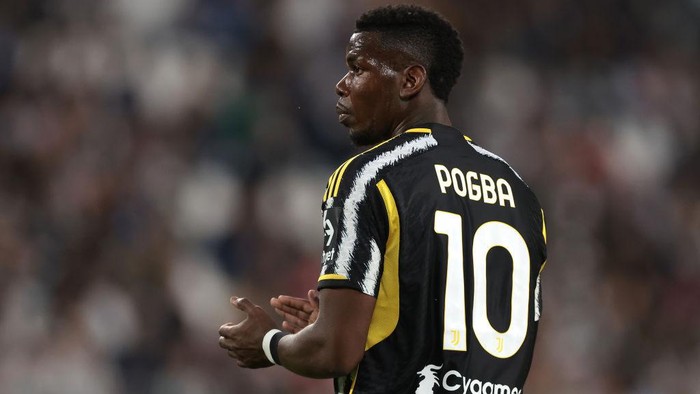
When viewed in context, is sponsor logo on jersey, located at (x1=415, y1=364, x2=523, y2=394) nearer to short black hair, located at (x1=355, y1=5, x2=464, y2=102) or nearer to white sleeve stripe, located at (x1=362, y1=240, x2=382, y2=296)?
white sleeve stripe, located at (x1=362, y1=240, x2=382, y2=296)

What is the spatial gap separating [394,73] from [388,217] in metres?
0.50

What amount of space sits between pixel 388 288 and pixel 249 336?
481 millimetres

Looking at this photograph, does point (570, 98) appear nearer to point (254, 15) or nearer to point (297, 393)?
point (254, 15)

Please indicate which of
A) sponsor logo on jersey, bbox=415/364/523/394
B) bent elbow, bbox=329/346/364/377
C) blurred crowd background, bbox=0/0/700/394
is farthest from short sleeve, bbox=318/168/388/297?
blurred crowd background, bbox=0/0/700/394

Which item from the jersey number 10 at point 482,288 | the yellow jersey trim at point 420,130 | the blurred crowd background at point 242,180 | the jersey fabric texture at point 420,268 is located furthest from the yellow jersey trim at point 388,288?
the blurred crowd background at point 242,180

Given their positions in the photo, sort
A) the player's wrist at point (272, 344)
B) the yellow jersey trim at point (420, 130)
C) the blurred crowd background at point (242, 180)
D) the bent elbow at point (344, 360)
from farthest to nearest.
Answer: the blurred crowd background at point (242, 180) < the yellow jersey trim at point (420, 130) < the player's wrist at point (272, 344) < the bent elbow at point (344, 360)

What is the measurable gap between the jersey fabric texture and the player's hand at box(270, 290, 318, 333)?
0.29 meters

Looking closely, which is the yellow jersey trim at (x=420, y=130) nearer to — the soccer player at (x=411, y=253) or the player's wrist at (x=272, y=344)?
the soccer player at (x=411, y=253)

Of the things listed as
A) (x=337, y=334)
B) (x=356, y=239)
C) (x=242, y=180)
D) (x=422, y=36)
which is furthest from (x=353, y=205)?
(x=242, y=180)

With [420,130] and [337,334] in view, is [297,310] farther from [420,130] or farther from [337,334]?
[420,130]

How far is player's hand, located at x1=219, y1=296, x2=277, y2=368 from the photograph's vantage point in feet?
11.7

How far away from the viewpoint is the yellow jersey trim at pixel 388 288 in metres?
3.34

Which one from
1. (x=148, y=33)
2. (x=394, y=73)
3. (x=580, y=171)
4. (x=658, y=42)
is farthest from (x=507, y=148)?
(x=394, y=73)

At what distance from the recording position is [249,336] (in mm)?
3570
